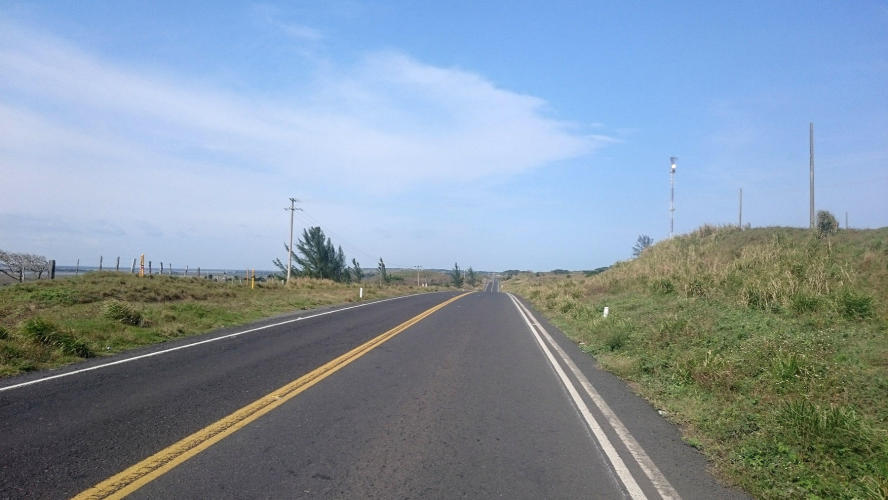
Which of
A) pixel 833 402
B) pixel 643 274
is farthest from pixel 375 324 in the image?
pixel 643 274

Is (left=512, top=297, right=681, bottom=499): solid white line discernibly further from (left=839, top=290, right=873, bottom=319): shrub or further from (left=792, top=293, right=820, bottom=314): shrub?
(left=792, top=293, right=820, bottom=314): shrub

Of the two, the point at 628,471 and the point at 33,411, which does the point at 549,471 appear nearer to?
the point at 628,471

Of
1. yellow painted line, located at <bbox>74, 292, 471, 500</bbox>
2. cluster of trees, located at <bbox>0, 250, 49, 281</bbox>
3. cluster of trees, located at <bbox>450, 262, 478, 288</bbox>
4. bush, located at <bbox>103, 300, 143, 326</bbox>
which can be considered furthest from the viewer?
cluster of trees, located at <bbox>450, 262, 478, 288</bbox>

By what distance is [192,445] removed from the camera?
594cm

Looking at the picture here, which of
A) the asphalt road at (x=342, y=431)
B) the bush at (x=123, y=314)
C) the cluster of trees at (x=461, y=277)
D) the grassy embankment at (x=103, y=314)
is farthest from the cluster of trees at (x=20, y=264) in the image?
the cluster of trees at (x=461, y=277)

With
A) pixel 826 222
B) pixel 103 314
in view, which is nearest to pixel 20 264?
pixel 103 314

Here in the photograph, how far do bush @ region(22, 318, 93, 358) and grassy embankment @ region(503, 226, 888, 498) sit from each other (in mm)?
9987

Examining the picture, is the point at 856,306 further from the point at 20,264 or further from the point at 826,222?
the point at 20,264

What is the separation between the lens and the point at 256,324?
63.0ft

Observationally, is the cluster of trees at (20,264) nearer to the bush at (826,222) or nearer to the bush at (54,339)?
the bush at (54,339)

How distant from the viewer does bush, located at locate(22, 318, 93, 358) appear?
11562 mm

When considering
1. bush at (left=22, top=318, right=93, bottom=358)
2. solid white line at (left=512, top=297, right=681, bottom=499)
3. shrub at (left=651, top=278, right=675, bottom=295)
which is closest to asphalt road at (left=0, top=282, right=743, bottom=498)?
solid white line at (left=512, top=297, right=681, bottom=499)

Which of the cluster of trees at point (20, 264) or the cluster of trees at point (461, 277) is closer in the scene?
the cluster of trees at point (20, 264)

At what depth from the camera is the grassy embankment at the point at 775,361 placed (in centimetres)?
583
